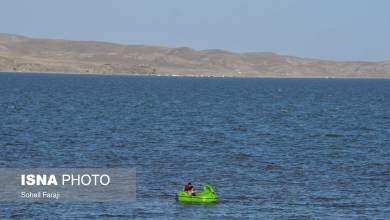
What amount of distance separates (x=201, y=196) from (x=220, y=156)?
58.7ft

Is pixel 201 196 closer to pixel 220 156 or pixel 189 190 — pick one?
pixel 189 190

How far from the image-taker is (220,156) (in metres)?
60.3

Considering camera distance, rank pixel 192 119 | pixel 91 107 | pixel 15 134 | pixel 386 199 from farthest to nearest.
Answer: pixel 91 107
pixel 192 119
pixel 15 134
pixel 386 199

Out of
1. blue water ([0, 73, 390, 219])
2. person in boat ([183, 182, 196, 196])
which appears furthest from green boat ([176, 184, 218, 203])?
blue water ([0, 73, 390, 219])

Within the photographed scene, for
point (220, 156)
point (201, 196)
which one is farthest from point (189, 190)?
point (220, 156)

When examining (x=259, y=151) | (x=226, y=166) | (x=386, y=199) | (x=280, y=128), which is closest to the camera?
(x=386, y=199)

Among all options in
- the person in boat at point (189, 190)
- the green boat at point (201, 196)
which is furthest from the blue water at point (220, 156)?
the person in boat at point (189, 190)

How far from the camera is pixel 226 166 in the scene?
55188 millimetres

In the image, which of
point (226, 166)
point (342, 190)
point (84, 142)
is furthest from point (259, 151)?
point (342, 190)

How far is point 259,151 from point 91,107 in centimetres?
5037

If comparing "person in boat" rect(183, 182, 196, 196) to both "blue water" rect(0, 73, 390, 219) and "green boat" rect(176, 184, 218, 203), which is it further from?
"blue water" rect(0, 73, 390, 219)

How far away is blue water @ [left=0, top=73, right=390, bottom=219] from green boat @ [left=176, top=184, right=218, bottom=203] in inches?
22.0

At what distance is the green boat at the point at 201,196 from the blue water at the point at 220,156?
0.56 m

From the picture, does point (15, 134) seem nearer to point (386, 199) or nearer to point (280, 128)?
point (280, 128)
